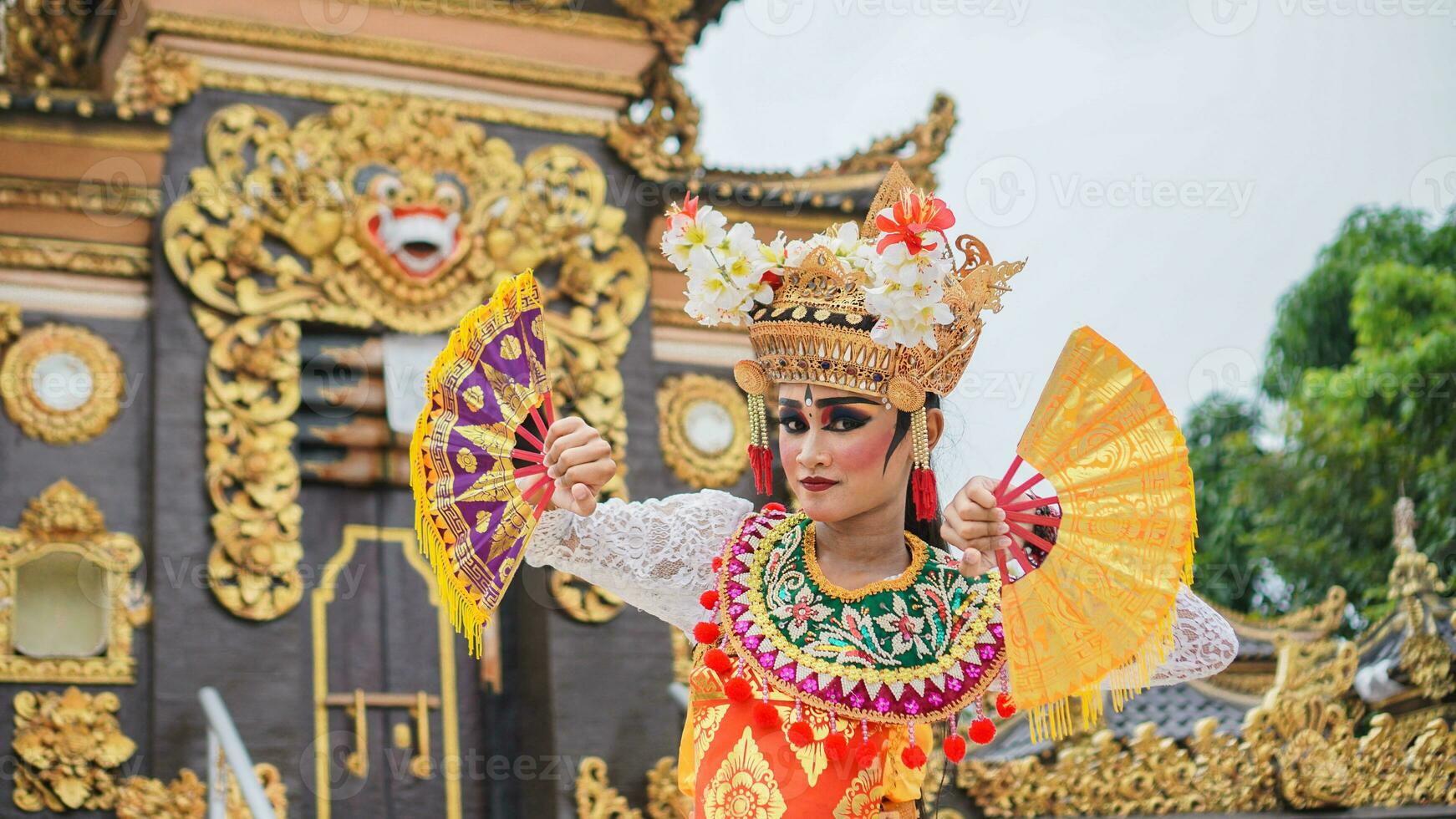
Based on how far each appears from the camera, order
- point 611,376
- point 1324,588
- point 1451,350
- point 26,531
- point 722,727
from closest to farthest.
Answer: point 722,727 → point 26,531 → point 611,376 → point 1451,350 → point 1324,588

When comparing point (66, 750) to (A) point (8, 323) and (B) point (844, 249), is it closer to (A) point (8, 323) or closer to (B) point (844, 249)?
(A) point (8, 323)

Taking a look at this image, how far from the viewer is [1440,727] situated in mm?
7043

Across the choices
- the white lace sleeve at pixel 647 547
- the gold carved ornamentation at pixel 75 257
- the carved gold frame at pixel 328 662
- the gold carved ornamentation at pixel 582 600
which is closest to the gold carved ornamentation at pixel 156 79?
the gold carved ornamentation at pixel 75 257

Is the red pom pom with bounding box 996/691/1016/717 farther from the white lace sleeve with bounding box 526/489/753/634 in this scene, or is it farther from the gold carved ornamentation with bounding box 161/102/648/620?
the gold carved ornamentation with bounding box 161/102/648/620

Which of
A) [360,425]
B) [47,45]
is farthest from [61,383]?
[47,45]

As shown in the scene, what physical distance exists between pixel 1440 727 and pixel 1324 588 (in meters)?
5.90

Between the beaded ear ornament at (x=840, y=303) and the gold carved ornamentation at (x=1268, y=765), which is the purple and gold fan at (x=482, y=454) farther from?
the gold carved ornamentation at (x=1268, y=765)

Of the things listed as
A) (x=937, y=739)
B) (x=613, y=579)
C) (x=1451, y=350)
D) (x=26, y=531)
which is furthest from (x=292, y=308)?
(x=1451, y=350)

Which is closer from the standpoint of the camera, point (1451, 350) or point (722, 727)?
point (722, 727)

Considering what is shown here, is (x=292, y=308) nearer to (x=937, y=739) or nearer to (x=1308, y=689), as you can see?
(x=937, y=739)

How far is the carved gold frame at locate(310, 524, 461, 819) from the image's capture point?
6266 mm

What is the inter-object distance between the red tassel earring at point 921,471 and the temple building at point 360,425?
9.83ft

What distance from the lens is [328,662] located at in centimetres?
646

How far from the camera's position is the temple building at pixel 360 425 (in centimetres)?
608
